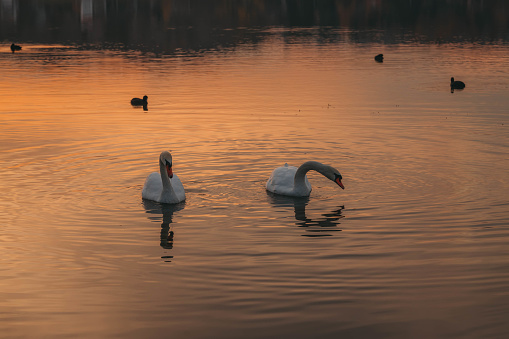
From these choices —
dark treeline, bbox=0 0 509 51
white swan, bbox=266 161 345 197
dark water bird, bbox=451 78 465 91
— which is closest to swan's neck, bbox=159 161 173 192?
white swan, bbox=266 161 345 197

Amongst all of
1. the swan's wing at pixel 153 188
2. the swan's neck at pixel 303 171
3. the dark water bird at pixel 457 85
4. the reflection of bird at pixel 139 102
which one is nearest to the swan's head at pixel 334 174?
the swan's neck at pixel 303 171

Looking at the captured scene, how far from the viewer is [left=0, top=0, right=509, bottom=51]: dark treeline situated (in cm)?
7600

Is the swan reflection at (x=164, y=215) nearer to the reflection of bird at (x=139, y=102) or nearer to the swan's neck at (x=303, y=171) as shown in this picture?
the swan's neck at (x=303, y=171)

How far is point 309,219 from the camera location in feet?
55.2

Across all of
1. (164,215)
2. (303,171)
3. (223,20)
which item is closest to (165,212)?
(164,215)

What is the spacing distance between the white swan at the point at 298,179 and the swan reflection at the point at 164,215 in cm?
212

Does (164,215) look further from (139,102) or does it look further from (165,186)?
(139,102)

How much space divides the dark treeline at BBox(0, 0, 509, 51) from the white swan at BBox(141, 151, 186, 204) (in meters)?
48.4

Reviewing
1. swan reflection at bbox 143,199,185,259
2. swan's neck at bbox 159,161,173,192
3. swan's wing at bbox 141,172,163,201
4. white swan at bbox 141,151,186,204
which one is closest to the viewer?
swan reflection at bbox 143,199,185,259

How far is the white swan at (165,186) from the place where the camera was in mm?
17680

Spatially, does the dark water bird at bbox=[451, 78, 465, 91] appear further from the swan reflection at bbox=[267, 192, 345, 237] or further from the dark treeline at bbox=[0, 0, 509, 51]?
the dark treeline at bbox=[0, 0, 509, 51]

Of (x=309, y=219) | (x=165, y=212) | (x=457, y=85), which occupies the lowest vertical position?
(x=309, y=219)

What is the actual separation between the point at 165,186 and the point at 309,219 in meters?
3.17

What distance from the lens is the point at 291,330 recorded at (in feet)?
35.9
